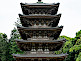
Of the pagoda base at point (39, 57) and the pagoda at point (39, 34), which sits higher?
the pagoda at point (39, 34)

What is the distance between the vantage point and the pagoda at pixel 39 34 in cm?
1444

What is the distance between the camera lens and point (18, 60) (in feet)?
47.9

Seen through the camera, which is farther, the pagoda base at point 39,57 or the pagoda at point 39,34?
the pagoda at point 39,34

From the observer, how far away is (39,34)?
1638 centimetres

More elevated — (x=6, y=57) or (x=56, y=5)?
(x=56, y=5)

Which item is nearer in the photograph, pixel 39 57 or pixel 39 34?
pixel 39 57

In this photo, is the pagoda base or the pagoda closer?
the pagoda base

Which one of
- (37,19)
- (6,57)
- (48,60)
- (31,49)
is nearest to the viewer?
(48,60)

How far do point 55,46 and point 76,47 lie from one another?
1907 centimetres

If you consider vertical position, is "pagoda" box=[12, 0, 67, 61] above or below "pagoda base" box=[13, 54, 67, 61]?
above

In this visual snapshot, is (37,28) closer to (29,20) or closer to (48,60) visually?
(29,20)

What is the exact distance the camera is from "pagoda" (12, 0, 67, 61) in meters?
14.4

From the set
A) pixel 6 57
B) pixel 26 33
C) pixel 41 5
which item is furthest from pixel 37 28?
pixel 6 57

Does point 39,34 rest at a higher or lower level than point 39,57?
higher
